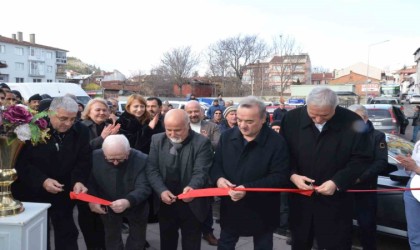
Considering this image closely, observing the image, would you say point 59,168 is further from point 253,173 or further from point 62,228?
point 253,173

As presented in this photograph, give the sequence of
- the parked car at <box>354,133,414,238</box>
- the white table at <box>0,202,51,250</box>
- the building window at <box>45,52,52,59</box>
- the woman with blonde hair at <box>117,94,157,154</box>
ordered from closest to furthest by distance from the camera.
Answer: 1. the white table at <box>0,202,51,250</box>
2. the parked car at <box>354,133,414,238</box>
3. the woman with blonde hair at <box>117,94,157,154</box>
4. the building window at <box>45,52,52,59</box>

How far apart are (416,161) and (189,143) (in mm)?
2187

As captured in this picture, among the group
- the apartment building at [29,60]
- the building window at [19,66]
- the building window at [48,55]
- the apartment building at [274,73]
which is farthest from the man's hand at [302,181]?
the building window at [48,55]

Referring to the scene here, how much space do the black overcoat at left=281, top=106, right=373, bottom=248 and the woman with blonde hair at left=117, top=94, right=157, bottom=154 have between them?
6.82 ft

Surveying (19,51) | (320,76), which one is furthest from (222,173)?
(320,76)

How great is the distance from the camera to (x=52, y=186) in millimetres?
3367

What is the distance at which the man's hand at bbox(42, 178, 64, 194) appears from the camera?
337 centimetres

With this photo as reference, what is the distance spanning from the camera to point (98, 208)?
358 cm

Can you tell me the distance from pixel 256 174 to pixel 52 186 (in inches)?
Result: 72.5

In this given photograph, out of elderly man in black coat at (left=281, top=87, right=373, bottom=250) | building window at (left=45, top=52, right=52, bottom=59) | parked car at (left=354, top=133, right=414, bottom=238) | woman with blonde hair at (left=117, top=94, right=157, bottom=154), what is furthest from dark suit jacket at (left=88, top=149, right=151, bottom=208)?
building window at (left=45, top=52, right=52, bottom=59)

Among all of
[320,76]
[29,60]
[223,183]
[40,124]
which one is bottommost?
[223,183]

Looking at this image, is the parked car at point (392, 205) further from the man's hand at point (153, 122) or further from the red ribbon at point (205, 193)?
the man's hand at point (153, 122)

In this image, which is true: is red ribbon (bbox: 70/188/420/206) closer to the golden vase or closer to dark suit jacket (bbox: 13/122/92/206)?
dark suit jacket (bbox: 13/122/92/206)

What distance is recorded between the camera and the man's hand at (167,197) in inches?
134
